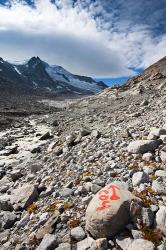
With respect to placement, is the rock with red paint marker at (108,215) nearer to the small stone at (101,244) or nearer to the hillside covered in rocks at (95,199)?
the hillside covered in rocks at (95,199)

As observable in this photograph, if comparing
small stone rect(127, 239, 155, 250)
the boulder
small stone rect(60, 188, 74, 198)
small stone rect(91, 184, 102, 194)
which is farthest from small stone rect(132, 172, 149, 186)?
the boulder

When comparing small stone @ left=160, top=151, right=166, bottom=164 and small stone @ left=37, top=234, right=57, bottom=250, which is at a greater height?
small stone @ left=160, top=151, right=166, bottom=164

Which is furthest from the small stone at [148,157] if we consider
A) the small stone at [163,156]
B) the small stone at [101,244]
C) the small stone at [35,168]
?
the small stone at [35,168]

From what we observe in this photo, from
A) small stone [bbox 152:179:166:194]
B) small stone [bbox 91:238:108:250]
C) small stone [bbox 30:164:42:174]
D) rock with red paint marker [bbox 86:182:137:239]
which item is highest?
small stone [bbox 152:179:166:194]

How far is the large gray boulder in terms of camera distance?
36.6 ft

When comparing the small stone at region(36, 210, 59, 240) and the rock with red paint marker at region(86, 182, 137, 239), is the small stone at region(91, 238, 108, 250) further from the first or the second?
the small stone at region(36, 210, 59, 240)

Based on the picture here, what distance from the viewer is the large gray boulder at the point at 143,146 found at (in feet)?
36.6

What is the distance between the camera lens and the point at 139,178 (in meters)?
9.40

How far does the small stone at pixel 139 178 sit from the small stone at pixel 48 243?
2668mm

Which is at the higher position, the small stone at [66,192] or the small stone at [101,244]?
the small stone at [66,192]

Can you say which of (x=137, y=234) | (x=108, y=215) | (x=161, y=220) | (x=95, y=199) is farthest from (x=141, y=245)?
(x=95, y=199)

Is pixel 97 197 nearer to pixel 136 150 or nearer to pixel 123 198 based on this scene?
pixel 123 198

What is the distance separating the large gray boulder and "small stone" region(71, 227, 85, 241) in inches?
158

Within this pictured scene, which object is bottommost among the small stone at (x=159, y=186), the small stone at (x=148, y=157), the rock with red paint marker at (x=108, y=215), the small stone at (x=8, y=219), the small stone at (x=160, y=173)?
the small stone at (x=8, y=219)
